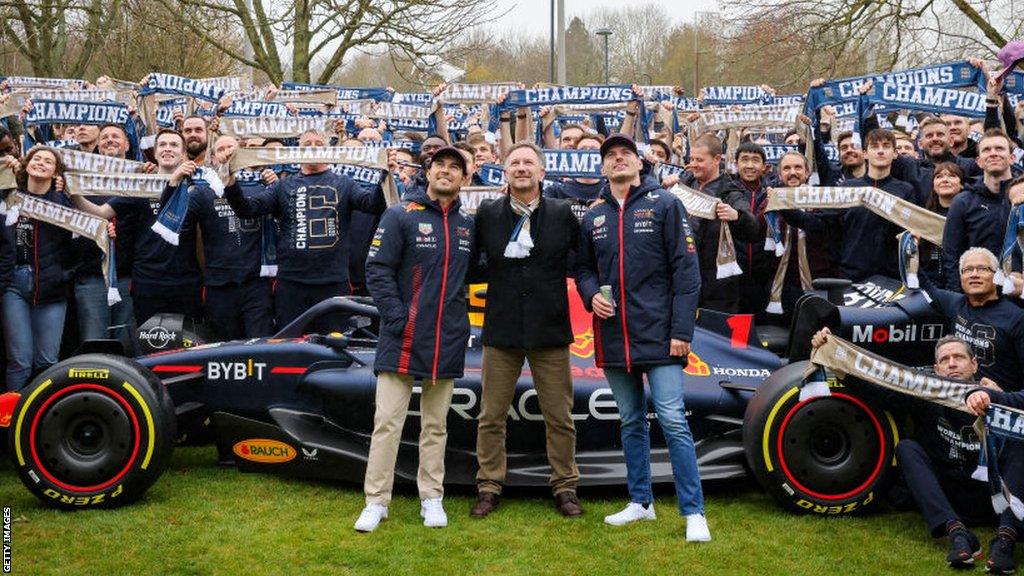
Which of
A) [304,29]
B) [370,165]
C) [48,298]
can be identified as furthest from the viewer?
[304,29]

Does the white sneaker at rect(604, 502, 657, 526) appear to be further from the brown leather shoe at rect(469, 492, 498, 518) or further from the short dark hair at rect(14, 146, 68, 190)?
the short dark hair at rect(14, 146, 68, 190)

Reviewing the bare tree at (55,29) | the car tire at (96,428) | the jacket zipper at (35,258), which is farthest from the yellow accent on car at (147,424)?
the bare tree at (55,29)

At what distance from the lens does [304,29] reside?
25500mm

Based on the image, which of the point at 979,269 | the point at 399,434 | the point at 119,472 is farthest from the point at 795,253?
the point at 119,472

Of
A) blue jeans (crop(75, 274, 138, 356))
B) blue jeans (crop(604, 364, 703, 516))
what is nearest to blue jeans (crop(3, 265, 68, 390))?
blue jeans (crop(75, 274, 138, 356))

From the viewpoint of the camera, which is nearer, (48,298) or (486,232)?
(486,232)

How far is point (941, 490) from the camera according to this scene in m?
5.79

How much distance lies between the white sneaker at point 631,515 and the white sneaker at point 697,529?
0.34m

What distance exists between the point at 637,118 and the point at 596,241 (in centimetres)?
500

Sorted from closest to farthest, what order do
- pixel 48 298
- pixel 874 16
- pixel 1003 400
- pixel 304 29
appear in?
pixel 1003 400 → pixel 48 298 → pixel 874 16 → pixel 304 29

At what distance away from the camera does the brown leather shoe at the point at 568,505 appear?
6.23 meters

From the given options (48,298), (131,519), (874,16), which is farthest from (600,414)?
(874,16)

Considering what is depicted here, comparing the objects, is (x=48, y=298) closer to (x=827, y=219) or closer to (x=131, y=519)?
(x=131, y=519)

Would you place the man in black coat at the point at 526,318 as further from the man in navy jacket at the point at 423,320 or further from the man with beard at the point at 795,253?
the man with beard at the point at 795,253
